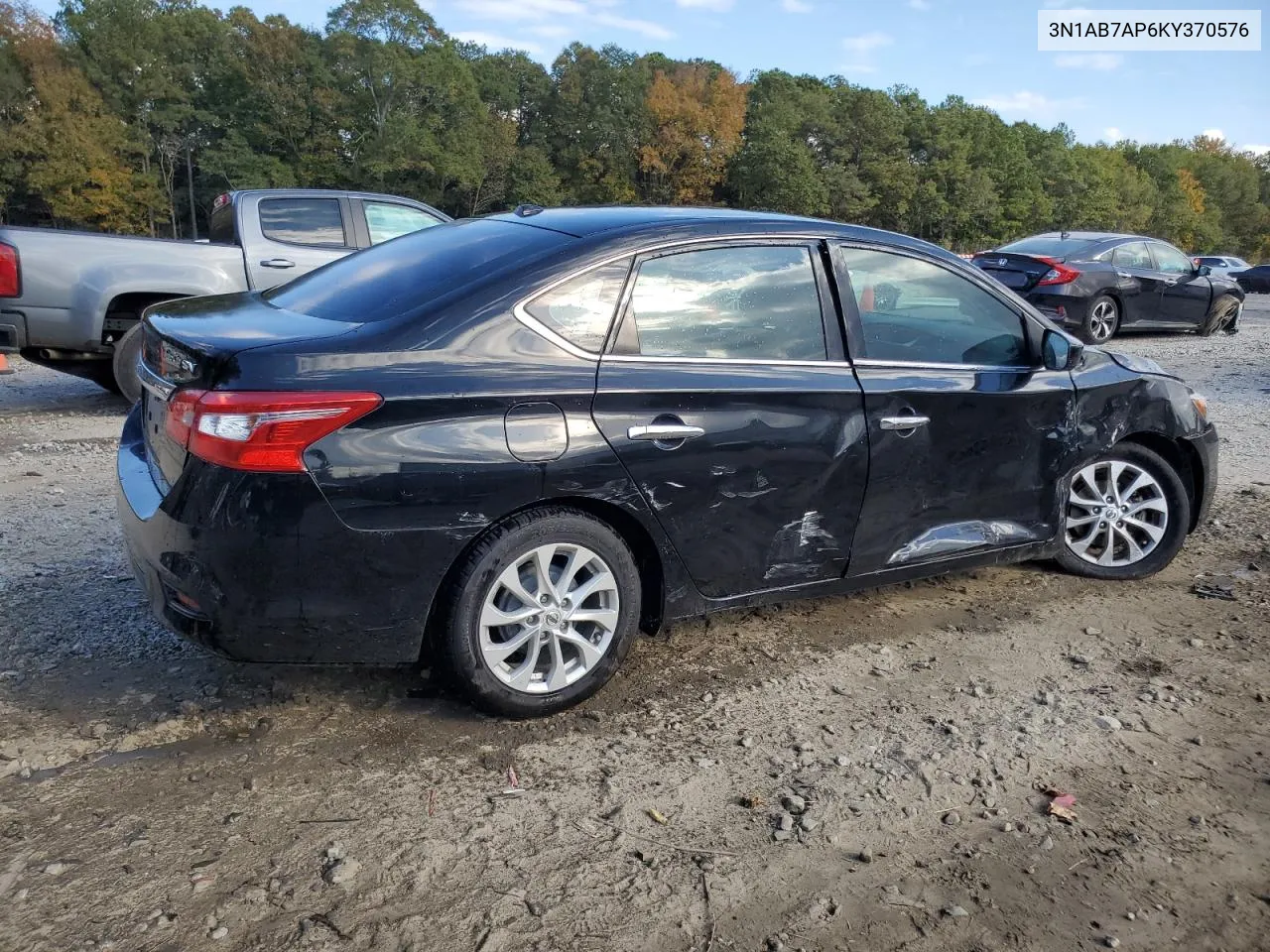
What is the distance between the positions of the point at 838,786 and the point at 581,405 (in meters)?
1.39

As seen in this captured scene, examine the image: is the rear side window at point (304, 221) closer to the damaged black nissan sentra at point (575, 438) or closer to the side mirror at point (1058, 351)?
the damaged black nissan sentra at point (575, 438)

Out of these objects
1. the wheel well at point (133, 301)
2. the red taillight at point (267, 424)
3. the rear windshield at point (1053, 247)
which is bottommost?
the wheel well at point (133, 301)

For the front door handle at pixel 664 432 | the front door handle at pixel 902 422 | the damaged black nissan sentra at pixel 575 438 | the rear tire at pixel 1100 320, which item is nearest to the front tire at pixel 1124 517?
the damaged black nissan sentra at pixel 575 438

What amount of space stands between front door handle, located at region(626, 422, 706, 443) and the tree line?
53118 mm

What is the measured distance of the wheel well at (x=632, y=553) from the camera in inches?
126

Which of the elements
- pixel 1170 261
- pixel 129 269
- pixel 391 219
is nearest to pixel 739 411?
pixel 129 269

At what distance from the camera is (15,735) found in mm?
3189

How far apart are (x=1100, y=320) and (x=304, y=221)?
34.1 ft

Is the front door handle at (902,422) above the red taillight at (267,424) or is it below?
below

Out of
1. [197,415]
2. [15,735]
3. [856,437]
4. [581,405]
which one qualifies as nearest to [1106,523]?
[856,437]

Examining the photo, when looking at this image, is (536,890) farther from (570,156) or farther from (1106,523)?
(570,156)

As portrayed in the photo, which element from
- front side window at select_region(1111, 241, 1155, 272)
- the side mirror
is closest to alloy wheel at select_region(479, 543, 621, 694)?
the side mirror

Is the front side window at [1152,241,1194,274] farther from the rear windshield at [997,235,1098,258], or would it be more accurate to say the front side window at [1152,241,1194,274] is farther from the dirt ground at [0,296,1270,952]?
the dirt ground at [0,296,1270,952]

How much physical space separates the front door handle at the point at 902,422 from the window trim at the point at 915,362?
0.21 m
